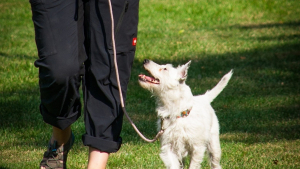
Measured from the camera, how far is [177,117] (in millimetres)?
3748

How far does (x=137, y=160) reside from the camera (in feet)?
14.3

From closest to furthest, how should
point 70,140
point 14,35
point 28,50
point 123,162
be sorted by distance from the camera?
point 70,140
point 123,162
point 28,50
point 14,35

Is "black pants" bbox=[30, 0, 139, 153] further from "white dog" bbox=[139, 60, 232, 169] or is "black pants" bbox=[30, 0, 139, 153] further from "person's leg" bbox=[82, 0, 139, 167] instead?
"white dog" bbox=[139, 60, 232, 169]

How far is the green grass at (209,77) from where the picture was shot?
4.63 metres

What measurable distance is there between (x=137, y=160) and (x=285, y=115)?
259 cm

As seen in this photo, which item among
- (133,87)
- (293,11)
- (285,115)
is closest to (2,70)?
(133,87)

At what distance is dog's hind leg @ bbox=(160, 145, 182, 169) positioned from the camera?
12.2 ft

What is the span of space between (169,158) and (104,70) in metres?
1.08

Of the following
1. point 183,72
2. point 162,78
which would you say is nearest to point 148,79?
point 162,78

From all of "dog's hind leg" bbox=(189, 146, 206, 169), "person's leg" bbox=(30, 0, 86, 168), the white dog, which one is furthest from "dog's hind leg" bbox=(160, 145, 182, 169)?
"person's leg" bbox=(30, 0, 86, 168)

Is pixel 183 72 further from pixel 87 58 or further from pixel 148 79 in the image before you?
pixel 87 58

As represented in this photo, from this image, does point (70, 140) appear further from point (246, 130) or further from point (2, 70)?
point (2, 70)

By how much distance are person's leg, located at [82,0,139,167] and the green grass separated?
1.14m

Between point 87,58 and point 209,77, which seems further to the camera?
point 209,77
